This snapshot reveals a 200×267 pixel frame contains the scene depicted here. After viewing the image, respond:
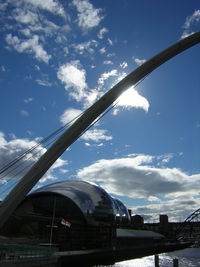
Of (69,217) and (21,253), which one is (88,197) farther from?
(21,253)

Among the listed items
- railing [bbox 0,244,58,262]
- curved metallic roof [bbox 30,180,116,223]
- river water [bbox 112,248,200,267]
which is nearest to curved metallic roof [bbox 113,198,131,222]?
curved metallic roof [bbox 30,180,116,223]

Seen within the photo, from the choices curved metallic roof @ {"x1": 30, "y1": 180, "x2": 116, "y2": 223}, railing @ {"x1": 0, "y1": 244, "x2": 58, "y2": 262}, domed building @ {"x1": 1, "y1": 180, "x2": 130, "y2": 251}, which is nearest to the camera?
railing @ {"x1": 0, "y1": 244, "x2": 58, "y2": 262}

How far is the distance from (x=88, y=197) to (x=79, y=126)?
45014 millimetres

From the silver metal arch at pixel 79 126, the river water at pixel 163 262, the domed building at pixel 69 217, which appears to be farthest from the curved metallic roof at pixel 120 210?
the silver metal arch at pixel 79 126

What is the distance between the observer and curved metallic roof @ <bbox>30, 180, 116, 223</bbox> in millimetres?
62344

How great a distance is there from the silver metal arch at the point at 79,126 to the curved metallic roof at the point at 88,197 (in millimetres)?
42752

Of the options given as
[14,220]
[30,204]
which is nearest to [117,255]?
[14,220]

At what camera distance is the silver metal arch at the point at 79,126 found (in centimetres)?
1908

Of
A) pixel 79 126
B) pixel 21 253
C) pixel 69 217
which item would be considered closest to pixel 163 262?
pixel 69 217

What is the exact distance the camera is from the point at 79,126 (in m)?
20.6

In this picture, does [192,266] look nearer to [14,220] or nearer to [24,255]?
[24,255]

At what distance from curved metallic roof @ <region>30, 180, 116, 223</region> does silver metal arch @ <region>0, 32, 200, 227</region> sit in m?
42.8

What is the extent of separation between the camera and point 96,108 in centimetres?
2128

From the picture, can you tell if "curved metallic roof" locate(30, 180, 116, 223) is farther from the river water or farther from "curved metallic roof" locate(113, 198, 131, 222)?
the river water
